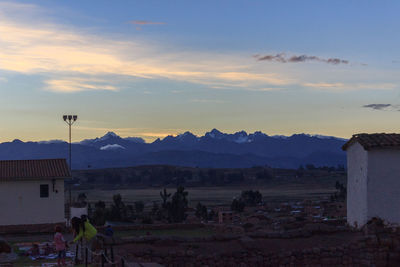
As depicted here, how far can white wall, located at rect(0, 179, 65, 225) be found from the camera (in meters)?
29.8

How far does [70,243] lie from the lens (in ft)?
78.9

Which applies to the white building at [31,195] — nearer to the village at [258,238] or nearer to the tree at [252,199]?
the village at [258,238]

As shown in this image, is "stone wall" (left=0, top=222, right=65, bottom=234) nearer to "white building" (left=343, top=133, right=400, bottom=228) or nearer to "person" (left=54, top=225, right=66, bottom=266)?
"person" (left=54, top=225, right=66, bottom=266)

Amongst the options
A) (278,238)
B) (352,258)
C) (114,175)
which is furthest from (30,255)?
(114,175)

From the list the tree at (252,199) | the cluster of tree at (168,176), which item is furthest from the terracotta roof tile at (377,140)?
the cluster of tree at (168,176)

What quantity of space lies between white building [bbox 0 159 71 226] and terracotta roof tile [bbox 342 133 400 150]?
46.4 ft

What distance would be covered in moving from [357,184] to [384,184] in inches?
52.6

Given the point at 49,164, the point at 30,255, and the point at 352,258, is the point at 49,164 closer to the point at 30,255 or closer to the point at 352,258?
the point at 30,255

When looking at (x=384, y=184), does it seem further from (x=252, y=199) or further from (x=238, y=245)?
(x=252, y=199)

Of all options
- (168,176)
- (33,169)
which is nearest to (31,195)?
(33,169)

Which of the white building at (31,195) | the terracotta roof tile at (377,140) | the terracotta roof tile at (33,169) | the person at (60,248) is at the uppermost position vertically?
the terracotta roof tile at (377,140)

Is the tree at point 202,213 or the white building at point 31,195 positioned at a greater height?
the white building at point 31,195

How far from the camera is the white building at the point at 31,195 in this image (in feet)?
97.8

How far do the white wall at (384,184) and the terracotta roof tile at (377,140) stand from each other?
254mm
